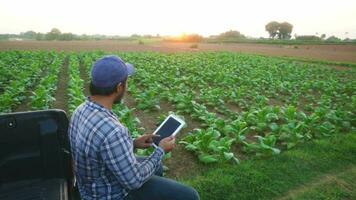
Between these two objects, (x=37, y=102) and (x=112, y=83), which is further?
(x=37, y=102)

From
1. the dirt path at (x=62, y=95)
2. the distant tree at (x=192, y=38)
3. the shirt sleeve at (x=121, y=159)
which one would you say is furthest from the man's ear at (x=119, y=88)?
the distant tree at (x=192, y=38)

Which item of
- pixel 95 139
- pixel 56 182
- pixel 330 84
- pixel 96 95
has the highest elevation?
pixel 96 95

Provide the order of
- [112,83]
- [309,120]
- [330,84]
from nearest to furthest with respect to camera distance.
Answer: [112,83], [309,120], [330,84]

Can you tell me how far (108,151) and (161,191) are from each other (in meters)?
0.71

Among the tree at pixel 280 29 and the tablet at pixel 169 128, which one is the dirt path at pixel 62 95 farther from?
the tree at pixel 280 29

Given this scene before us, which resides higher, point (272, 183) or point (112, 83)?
point (112, 83)

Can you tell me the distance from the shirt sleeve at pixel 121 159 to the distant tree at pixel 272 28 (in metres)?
124

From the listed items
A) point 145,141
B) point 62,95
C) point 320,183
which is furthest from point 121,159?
point 62,95

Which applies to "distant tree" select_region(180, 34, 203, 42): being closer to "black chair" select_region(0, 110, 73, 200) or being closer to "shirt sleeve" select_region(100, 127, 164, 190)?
"black chair" select_region(0, 110, 73, 200)

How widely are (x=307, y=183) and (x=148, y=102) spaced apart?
485cm

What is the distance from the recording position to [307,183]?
5328 mm

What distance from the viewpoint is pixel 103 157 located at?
2605 millimetres

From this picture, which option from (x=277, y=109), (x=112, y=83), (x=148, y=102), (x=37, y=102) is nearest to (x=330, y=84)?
(x=277, y=109)

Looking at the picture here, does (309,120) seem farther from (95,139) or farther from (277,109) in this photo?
(95,139)
